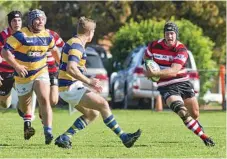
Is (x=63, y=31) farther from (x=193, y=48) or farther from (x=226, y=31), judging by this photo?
(x=193, y=48)

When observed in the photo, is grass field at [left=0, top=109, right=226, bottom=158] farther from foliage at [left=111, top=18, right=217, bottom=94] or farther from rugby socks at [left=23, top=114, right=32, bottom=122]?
foliage at [left=111, top=18, right=217, bottom=94]

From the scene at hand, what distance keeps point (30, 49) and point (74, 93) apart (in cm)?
120

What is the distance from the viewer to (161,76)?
11.8 m

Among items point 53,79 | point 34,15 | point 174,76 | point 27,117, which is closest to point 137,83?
point 53,79

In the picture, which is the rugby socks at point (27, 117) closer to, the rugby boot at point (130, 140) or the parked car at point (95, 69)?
the rugby boot at point (130, 140)

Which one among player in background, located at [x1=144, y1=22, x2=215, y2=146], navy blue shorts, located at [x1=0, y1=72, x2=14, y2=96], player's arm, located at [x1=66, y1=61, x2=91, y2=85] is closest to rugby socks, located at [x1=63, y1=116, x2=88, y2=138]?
player's arm, located at [x1=66, y1=61, x2=91, y2=85]

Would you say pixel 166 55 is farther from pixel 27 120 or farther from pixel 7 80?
pixel 7 80

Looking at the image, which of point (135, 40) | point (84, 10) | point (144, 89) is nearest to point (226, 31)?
point (84, 10)

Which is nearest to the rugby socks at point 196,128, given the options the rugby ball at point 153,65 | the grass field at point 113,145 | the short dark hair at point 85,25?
the grass field at point 113,145

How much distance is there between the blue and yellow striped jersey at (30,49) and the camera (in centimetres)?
1138

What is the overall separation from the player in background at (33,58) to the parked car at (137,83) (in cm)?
1218

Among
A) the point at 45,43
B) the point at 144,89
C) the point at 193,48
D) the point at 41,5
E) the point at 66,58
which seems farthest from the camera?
the point at 41,5

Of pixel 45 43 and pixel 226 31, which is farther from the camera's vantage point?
→ pixel 226 31

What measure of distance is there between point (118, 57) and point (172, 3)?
8.81 metres
